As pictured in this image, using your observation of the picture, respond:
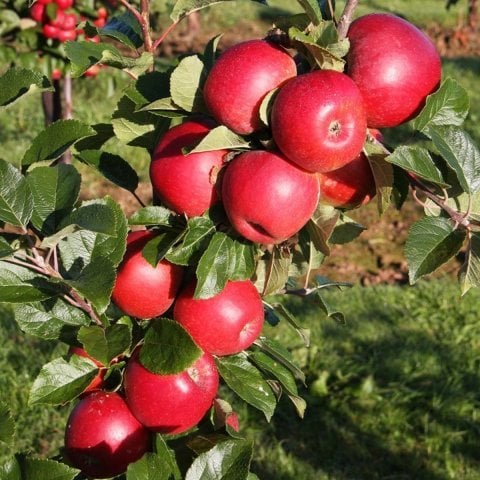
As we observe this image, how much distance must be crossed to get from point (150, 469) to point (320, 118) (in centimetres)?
43

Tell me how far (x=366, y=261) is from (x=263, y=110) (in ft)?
10.8

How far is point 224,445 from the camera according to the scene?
2.85 ft

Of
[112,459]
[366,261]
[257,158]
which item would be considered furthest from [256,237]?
[366,261]

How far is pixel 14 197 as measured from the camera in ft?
2.97

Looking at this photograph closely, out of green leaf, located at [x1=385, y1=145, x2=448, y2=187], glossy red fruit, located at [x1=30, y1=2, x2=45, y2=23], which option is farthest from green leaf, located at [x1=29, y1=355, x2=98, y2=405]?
glossy red fruit, located at [x1=30, y1=2, x2=45, y2=23]

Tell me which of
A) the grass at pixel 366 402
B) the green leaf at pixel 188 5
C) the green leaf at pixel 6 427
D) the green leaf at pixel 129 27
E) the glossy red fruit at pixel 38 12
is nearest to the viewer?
the green leaf at pixel 6 427

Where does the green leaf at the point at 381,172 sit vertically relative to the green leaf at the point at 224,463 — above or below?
above

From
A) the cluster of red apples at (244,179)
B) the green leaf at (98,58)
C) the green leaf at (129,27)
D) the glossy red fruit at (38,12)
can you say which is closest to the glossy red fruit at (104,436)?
the cluster of red apples at (244,179)

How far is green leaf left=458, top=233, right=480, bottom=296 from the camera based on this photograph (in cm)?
91

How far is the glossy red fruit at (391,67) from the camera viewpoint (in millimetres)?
858

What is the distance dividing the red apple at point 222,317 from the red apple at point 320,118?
9.5 inches

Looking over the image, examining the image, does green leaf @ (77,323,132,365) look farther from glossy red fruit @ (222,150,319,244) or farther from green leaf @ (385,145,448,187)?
green leaf @ (385,145,448,187)

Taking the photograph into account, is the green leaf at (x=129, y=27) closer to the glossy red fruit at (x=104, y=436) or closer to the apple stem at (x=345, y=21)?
the apple stem at (x=345, y=21)

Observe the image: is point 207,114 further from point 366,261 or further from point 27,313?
point 366,261
